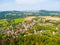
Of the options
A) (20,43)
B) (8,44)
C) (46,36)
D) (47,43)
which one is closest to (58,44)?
(47,43)

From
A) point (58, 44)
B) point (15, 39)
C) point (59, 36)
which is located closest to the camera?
point (58, 44)

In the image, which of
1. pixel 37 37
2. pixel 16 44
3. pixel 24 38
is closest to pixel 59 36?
pixel 37 37

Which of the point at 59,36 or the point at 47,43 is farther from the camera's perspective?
the point at 59,36

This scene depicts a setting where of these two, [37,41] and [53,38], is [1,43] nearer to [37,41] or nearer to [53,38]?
[37,41]

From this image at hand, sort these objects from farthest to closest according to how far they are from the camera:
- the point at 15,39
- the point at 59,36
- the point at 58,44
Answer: the point at 59,36 < the point at 15,39 < the point at 58,44

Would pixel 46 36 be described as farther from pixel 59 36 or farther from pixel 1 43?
pixel 1 43

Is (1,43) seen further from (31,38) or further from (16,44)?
(31,38)

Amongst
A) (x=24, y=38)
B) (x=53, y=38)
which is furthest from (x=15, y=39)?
(x=53, y=38)

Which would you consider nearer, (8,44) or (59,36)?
(8,44)
